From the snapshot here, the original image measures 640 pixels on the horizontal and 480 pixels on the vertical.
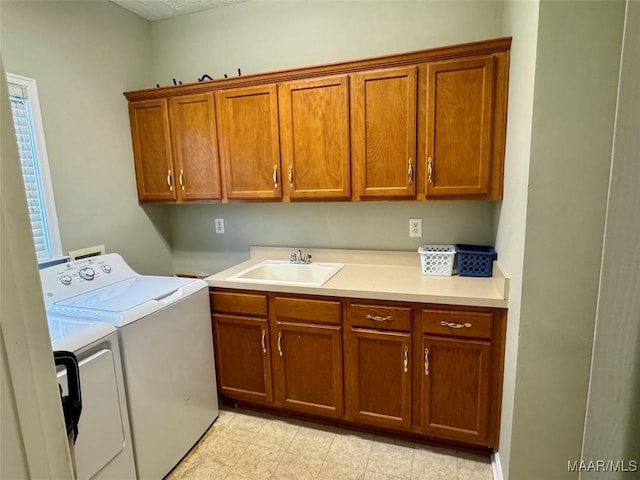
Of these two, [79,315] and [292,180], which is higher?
[292,180]

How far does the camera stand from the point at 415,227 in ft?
7.59

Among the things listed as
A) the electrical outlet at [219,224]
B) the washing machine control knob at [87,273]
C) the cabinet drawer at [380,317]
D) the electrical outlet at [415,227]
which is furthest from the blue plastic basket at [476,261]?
the washing machine control knob at [87,273]

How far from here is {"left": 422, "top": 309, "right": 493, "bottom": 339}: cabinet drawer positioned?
1.71 m

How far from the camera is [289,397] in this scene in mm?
2156

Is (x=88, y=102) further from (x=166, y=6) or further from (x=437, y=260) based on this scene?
(x=437, y=260)

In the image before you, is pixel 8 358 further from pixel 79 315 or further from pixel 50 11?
pixel 50 11

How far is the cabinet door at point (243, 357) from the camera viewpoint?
7.09 ft

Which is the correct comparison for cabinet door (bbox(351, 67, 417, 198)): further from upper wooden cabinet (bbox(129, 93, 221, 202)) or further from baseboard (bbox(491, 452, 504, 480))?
baseboard (bbox(491, 452, 504, 480))

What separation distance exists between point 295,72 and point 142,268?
6.05ft

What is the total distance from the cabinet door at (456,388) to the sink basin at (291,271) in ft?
2.76

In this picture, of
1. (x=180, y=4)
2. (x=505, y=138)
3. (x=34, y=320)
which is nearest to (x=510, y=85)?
(x=505, y=138)

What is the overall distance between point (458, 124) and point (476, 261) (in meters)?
0.80

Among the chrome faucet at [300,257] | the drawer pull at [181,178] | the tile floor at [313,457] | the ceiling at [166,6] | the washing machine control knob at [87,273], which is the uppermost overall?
the ceiling at [166,6]

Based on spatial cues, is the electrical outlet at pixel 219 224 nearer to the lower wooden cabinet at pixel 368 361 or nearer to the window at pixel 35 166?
the lower wooden cabinet at pixel 368 361
